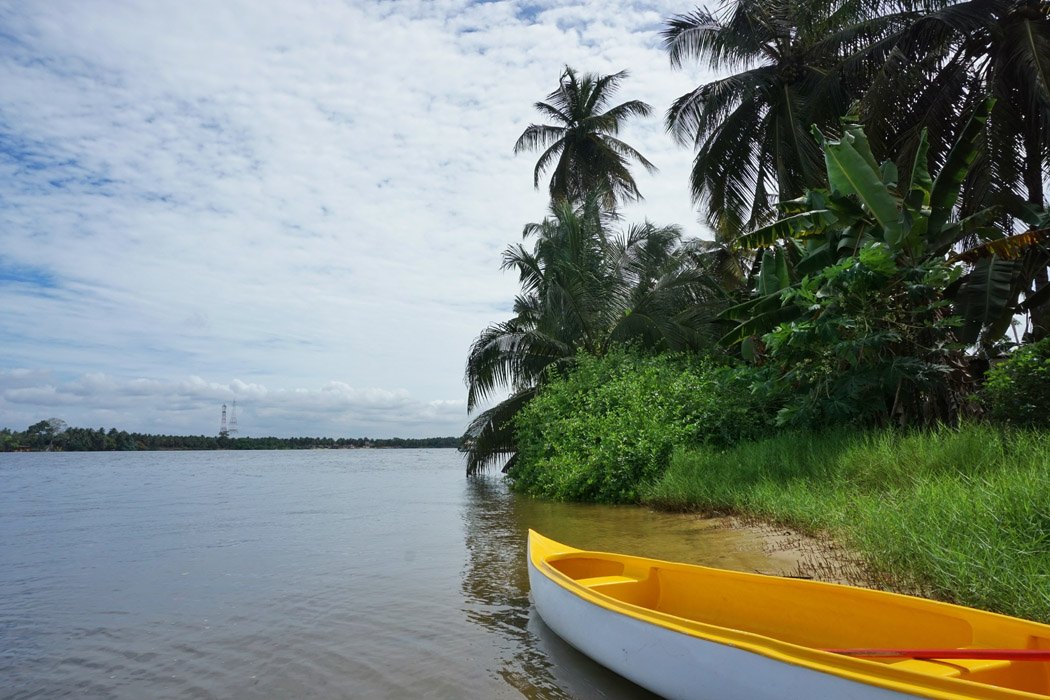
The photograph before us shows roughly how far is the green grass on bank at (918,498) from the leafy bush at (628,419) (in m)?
1.10

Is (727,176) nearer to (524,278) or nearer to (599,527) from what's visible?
(524,278)

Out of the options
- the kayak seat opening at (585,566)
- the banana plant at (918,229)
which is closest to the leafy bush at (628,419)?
the banana plant at (918,229)

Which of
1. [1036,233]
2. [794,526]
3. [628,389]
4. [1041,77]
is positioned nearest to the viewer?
[794,526]

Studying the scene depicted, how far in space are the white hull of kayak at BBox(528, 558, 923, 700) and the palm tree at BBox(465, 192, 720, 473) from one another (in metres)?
11.8

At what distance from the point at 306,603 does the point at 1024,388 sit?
8.65 metres

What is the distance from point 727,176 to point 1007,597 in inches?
560

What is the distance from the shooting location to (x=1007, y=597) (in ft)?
13.1

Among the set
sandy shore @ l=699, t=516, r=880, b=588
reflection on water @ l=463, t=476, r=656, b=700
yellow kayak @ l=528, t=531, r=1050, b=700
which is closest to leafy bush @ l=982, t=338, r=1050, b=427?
sandy shore @ l=699, t=516, r=880, b=588

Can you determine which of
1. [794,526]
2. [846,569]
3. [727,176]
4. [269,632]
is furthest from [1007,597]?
[727,176]

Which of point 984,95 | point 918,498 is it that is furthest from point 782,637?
point 984,95

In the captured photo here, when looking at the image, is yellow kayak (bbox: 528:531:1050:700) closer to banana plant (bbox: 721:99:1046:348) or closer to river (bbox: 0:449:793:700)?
river (bbox: 0:449:793:700)

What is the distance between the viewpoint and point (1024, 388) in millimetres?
8094

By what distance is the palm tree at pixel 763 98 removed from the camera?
1509 centimetres

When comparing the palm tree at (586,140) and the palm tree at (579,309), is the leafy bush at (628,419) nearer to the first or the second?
the palm tree at (579,309)
